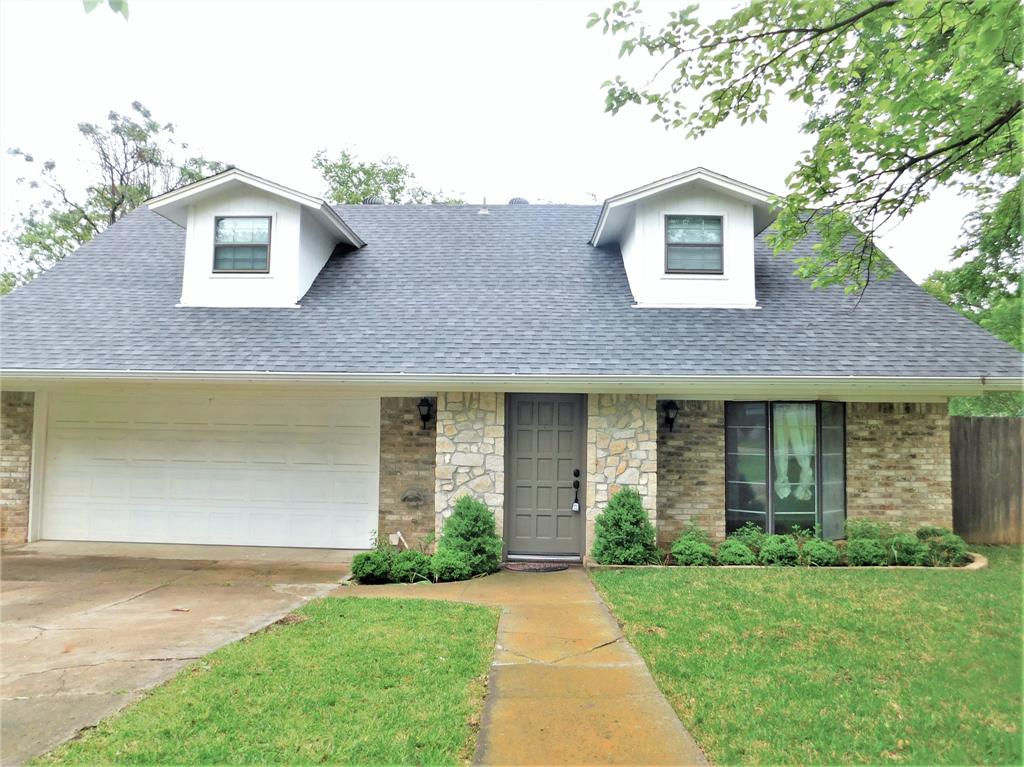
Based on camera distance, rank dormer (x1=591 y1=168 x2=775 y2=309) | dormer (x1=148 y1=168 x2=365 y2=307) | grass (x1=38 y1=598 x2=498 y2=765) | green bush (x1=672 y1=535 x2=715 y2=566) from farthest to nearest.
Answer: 1. dormer (x1=148 y1=168 x2=365 y2=307)
2. dormer (x1=591 y1=168 x2=775 y2=309)
3. green bush (x1=672 y1=535 x2=715 y2=566)
4. grass (x1=38 y1=598 x2=498 y2=765)

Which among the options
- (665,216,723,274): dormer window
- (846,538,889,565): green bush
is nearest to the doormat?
(846,538,889,565): green bush

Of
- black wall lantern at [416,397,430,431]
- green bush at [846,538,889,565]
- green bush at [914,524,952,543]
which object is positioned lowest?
green bush at [846,538,889,565]

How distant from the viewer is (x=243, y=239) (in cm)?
966

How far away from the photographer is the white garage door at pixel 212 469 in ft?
28.8

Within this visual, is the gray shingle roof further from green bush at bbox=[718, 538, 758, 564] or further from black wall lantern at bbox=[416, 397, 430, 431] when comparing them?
green bush at bbox=[718, 538, 758, 564]

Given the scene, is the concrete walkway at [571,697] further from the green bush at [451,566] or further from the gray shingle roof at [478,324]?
the gray shingle roof at [478,324]

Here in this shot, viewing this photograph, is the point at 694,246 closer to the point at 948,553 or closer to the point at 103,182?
the point at 948,553

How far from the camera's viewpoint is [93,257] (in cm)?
1087

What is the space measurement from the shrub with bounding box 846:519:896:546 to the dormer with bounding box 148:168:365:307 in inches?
334

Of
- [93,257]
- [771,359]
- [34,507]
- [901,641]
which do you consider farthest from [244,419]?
[901,641]

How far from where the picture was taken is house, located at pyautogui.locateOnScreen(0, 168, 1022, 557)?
7816 millimetres

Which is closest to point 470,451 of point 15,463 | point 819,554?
point 819,554

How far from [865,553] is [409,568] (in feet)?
18.2

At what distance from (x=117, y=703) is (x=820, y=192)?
6.72m
